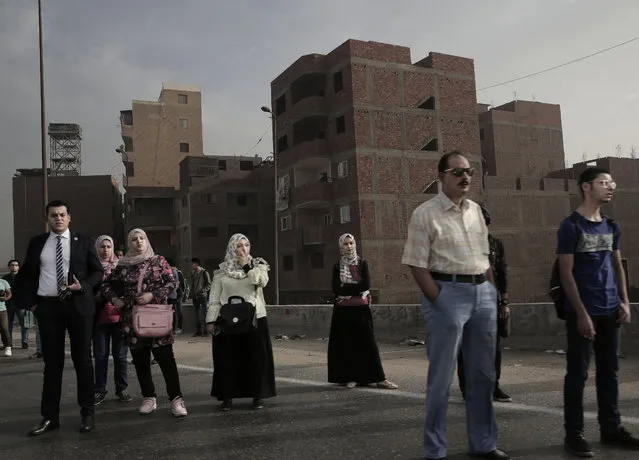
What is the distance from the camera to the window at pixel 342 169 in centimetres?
3722

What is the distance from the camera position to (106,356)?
686 centimetres

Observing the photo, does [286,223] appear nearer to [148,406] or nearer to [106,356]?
[106,356]

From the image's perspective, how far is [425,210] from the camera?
402cm

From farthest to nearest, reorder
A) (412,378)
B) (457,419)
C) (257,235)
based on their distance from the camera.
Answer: (257,235) < (412,378) < (457,419)

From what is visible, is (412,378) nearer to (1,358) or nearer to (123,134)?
(1,358)

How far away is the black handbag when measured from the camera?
5.92 meters

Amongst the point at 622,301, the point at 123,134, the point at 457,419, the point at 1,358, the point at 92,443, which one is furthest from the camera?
the point at 123,134

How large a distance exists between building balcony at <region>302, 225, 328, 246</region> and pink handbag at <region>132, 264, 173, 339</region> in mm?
32272

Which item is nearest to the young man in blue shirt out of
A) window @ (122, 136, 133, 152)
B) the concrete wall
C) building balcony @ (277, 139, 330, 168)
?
the concrete wall

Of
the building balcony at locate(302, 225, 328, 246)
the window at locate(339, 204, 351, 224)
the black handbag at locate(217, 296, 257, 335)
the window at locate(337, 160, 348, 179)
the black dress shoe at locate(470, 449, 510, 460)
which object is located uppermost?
the window at locate(337, 160, 348, 179)

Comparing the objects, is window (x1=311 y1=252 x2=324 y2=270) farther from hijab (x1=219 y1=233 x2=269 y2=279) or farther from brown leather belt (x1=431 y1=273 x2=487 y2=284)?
brown leather belt (x1=431 y1=273 x2=487 y2=284)

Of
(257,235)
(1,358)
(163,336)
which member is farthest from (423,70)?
(163,336)

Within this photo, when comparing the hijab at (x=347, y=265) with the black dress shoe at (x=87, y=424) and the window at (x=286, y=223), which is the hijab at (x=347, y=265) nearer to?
the black dress shoe at (x=87, y=424)

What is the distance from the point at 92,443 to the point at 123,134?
6428cm
